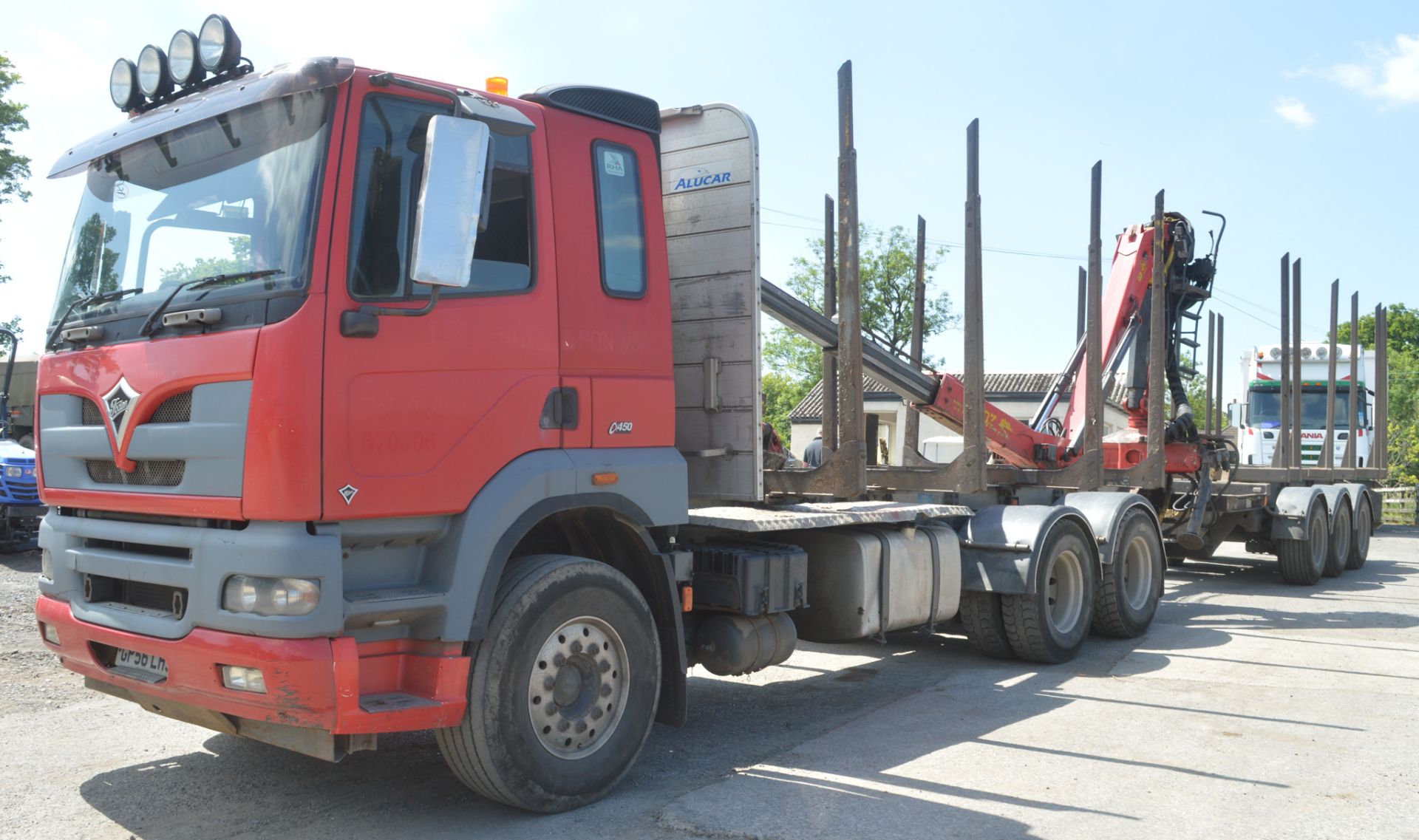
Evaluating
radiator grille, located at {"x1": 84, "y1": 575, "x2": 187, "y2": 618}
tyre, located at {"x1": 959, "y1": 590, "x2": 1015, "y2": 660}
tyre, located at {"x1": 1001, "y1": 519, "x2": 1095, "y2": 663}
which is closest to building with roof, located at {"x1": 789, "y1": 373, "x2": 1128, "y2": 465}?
tyre, located at {"x1": 1001, "y1": 519, "x2": 1095, "y2": 663}

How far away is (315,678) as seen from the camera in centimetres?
398

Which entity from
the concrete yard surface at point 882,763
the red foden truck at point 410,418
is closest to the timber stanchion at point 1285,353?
the concrete yard surface at point 882,763

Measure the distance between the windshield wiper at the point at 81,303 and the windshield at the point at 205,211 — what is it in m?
0.03

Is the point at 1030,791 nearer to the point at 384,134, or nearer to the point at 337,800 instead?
the point at 337,800

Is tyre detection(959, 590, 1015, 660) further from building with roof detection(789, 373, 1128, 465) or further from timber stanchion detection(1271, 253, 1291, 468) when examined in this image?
building with roof detection(789, 373, 1128, 465)

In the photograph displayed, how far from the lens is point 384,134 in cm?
436

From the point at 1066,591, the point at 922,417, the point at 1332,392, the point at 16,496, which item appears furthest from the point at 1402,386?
the point at 16,496

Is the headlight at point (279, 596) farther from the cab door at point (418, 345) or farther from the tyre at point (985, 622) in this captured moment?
the tyre at point (985, 622)

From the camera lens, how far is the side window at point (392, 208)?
425 cm

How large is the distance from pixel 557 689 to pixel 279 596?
1.26m

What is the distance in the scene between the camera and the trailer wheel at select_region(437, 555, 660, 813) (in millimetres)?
4457

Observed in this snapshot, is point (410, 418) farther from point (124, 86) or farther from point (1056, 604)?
point (1056, 604)

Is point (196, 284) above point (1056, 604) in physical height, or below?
above

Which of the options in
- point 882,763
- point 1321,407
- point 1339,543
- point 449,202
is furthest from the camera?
point 1321,407
